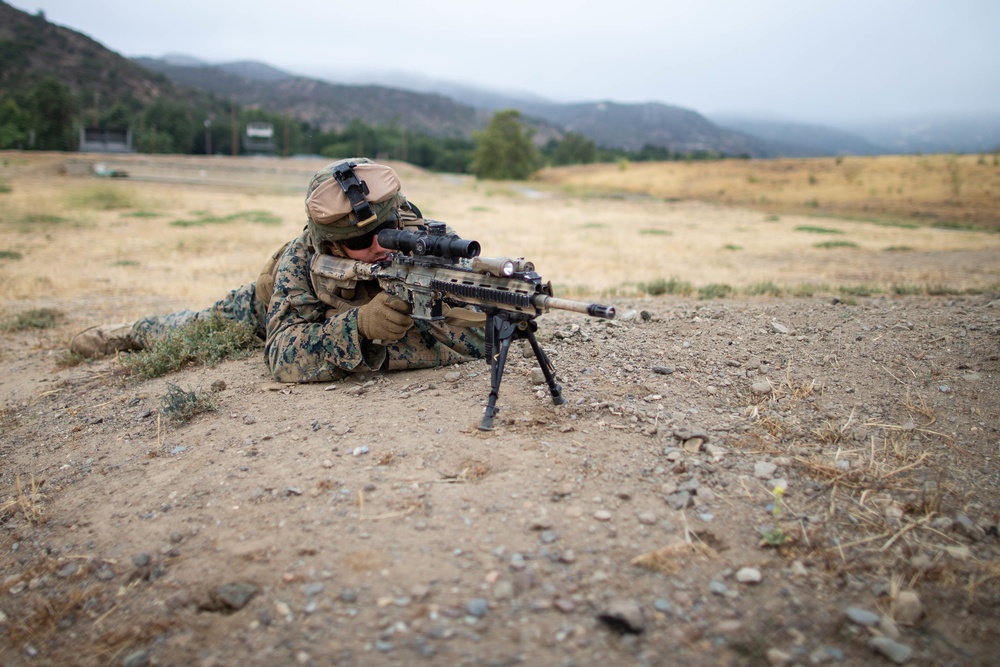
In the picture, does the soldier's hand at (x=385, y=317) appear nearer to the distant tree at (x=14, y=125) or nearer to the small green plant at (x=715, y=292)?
the small green plant at (x=715, y=292)

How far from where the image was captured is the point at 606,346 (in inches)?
205

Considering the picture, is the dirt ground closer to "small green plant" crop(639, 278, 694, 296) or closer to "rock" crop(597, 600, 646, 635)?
"rock" crop(597, 600, 646, 635)

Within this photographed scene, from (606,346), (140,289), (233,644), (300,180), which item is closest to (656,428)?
(606,346)

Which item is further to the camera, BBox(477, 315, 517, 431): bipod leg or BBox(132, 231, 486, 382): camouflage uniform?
BBox(132, 231, 486, 382): camouflage uniform

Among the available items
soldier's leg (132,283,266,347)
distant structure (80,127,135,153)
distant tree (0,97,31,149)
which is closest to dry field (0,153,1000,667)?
soldier's leg (132,283,266,347)

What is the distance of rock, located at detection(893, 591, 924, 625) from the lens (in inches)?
91.9

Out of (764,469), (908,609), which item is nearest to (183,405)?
(764,469)

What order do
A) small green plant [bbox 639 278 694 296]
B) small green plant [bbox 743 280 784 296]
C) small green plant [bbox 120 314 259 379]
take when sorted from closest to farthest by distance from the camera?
small green plant [bbox 120 314 259 379] < small green plant [bbox 743 280 784 296] < small green plant [bbox 639 278 694 296]

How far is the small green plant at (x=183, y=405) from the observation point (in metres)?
4.50

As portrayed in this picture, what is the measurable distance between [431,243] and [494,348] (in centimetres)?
75

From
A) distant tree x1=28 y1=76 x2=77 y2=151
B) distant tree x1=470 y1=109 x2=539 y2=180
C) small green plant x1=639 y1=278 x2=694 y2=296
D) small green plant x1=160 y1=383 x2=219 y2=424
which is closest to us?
small green plant x1=160 y1=383 x2=219 y2=424

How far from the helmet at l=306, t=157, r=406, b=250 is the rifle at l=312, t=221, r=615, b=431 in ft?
0.75

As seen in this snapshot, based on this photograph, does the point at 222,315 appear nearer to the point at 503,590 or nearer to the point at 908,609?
the point at 503,590

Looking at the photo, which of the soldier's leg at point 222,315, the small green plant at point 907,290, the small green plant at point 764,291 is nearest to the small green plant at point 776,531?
the soldier's leg at point 222,315
